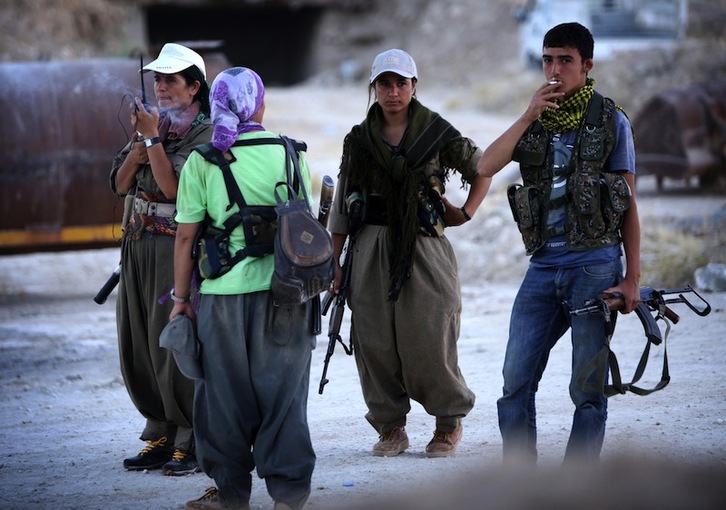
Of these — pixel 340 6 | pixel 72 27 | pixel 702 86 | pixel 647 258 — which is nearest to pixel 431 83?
pixel 340 6

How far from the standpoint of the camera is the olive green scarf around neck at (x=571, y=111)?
3.94 metres

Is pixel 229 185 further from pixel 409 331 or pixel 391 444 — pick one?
pixel 391 444

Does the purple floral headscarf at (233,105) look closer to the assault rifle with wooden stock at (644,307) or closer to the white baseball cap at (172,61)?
the white baseball cap at (172,61)

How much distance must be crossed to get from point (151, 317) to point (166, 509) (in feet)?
2.92

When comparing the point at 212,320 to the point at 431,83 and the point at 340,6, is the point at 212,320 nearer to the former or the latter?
the point at 431,83

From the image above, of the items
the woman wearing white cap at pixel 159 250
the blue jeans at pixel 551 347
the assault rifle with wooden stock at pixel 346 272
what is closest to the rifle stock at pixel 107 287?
the woman wearing white cap at pixel 159 250

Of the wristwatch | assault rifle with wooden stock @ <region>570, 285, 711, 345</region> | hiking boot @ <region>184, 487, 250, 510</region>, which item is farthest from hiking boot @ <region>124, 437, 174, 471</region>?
assault rifle with wooden stock @ <region>570, 285, 711, 345</region>

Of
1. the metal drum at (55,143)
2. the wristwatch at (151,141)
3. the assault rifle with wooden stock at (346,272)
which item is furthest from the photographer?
the metal drum at (55,143)

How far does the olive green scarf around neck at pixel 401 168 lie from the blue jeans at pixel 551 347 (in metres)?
0.72

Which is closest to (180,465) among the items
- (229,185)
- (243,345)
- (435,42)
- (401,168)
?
(243,345)

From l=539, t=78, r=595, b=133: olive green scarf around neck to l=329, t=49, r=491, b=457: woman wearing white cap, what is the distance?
2.70 feet

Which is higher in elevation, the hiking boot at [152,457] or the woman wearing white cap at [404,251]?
the woman wearing white cap at [404,251]

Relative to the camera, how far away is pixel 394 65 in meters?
4.63

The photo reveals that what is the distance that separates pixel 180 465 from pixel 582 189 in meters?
2.21
